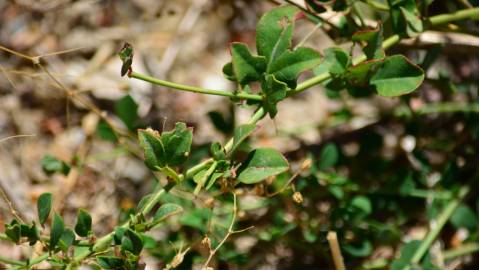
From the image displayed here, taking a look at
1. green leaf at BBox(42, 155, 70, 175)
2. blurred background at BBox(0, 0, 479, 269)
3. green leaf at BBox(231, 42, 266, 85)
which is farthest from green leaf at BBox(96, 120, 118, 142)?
green leaf at BBox(231, 42, 266, 85)

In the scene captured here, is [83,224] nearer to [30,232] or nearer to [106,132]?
[30,232]

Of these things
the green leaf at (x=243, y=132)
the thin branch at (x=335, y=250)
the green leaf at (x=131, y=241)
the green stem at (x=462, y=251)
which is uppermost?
the green leaf at (x=243, y=132)

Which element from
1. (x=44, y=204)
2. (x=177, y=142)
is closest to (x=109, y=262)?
(x=44, y=204)

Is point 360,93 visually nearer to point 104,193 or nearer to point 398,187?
point 398,187

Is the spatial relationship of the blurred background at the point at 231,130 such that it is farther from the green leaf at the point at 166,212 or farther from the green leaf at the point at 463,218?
the green leaf at the point at 166,212

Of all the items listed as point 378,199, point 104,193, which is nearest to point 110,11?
point 104,193

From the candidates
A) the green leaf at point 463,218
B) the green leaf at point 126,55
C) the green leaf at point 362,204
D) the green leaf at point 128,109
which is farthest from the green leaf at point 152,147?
the green leaf at point 463,218
